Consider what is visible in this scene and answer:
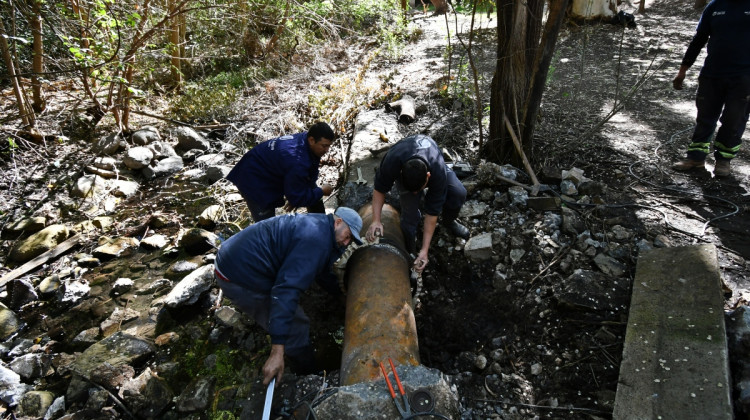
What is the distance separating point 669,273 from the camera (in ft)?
8.27

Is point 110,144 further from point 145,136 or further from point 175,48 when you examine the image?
point 175,48

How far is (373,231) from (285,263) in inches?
27.1

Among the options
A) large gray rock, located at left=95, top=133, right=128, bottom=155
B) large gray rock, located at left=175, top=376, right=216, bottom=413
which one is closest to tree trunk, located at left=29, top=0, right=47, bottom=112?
large gray rock, located at left=95, top=133, right=128, bottom=155

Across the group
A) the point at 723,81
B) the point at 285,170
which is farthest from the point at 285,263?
the point at 723,81

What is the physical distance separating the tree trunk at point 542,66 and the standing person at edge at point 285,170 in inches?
78.3

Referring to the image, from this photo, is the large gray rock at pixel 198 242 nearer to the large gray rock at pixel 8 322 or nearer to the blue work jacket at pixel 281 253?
the large gray rock at pixel 8 322

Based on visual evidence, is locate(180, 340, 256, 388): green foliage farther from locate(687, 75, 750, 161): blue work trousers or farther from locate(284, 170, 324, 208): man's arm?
locate(687, 75, 750, 161): blue work trousers

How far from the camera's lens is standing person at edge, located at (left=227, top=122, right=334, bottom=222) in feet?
10.5

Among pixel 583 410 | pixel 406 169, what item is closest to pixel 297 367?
pixel 406 169

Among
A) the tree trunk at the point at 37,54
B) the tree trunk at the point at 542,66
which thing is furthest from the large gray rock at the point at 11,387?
the tree trunk at the point at 542,66

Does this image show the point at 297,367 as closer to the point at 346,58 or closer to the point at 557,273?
the point at 557,273

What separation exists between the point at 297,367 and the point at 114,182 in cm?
428

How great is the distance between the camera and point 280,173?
3.33 meters

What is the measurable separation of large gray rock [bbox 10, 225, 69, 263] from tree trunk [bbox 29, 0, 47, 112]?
1.69m
